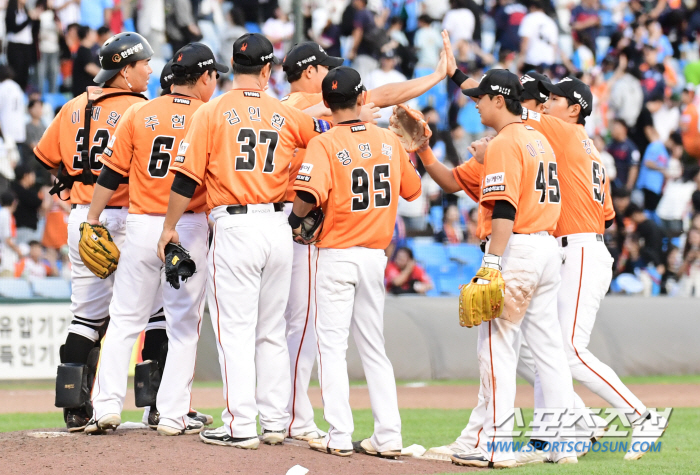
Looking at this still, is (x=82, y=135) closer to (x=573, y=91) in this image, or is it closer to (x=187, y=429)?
(x=187, y=429)

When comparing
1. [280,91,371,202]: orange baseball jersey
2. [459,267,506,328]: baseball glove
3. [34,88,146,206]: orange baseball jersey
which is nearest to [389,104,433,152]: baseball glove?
[280,91,371,202]: orange baseball jersey

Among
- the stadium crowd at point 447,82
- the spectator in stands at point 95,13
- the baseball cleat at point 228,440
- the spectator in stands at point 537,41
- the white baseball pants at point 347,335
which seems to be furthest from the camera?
the spectator in stands at point 537,41

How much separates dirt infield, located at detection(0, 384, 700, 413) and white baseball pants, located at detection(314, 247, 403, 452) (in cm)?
396

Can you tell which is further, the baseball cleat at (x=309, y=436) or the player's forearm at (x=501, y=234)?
the baseball cleat at (x=309, y=436)

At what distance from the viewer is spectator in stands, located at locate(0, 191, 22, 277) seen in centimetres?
1170

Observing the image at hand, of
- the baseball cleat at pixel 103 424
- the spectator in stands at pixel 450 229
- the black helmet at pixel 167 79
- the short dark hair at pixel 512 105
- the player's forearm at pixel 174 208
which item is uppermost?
the black helmet at pixel 167 79

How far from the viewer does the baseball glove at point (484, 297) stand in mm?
5719

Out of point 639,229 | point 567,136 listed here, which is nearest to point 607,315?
point 639,229

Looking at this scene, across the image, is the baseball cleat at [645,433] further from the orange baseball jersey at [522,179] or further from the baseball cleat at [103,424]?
the baseball cleat at [103,424]

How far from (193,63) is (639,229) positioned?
8952 mm

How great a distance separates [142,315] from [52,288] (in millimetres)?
5785

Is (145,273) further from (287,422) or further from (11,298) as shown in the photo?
(11,298)

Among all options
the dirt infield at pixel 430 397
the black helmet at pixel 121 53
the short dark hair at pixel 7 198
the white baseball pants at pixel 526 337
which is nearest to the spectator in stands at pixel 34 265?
the short dark hair at pixel 7 198

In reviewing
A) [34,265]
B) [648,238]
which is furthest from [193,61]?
[648,238]
